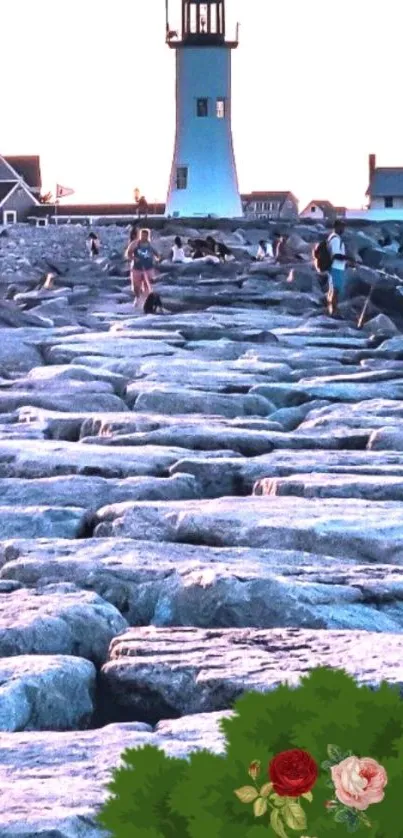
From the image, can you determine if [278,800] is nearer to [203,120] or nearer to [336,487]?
[336,487]

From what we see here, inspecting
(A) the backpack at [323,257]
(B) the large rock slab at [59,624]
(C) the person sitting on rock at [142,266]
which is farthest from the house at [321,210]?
(B) the large rock slab at [59,624]

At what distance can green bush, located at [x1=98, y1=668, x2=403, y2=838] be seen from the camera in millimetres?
2262

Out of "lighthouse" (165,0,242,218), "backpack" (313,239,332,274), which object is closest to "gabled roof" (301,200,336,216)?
"lighthouse" (165,0,242,218)

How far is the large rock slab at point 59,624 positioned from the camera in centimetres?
580

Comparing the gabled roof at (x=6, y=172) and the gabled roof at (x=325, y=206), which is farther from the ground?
the gabled roof at (x=6, y=172)

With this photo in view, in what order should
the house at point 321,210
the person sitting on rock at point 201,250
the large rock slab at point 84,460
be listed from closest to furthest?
1. the large rock slab at point 84,460
2. the person sitting on rock at point 201,250
3. the house at point 321,210

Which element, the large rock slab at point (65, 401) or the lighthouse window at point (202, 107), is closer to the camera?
the large rock slab at point (65, 401)

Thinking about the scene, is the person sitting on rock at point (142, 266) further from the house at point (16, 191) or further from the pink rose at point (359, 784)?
the house at point (16, 191)

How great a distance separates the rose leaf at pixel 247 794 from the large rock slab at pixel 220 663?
2.63 meters

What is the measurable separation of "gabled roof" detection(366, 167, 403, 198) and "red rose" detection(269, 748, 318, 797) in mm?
93529

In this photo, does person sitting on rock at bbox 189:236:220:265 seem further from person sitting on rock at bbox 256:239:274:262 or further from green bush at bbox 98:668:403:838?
green bush at bbox 98:668:403:838

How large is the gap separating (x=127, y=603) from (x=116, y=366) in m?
8.84

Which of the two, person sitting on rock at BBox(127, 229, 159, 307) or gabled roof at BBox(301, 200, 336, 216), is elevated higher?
person sitting on rock at BBox(127, 229, 159, 307)

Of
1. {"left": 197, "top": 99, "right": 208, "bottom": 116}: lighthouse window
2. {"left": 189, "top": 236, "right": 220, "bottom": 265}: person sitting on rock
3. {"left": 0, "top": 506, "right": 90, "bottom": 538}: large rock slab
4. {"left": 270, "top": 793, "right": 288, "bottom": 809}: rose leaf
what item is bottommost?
{"left": 189, "top": 236, "right": 220, "bottom": 265}: person sitting on rock
